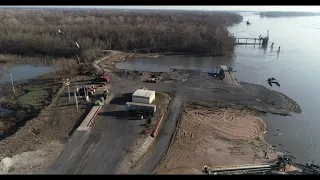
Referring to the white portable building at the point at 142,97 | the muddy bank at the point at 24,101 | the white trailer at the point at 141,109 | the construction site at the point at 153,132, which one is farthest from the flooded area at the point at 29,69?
the white trailer at the point at 141,109

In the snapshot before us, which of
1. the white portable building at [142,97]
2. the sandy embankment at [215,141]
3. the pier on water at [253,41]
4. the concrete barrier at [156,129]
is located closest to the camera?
the sandy embankment at [215,141]

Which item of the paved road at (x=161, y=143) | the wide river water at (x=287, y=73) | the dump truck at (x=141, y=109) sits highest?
the dump truck at (x=141, y=109)

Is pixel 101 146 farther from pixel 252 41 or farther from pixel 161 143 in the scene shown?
pixel 252 41

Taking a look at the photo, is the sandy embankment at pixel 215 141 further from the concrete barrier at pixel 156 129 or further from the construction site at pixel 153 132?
the concrete barrier at pixel 156 129

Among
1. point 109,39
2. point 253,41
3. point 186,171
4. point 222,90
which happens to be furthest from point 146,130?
point 253,41

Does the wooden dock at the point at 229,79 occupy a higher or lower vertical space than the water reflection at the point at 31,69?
higher

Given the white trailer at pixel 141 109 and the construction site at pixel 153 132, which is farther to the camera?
the white trailer at pixel 141 109
